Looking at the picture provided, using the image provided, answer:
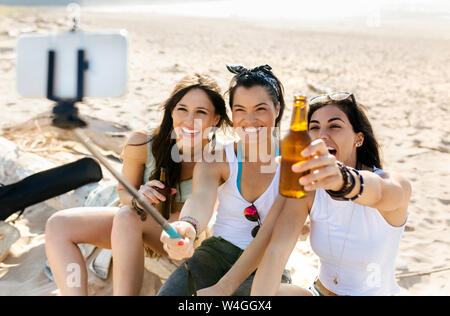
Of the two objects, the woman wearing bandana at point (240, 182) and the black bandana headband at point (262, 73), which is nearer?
the woman wearing bandana at point (240, 182)

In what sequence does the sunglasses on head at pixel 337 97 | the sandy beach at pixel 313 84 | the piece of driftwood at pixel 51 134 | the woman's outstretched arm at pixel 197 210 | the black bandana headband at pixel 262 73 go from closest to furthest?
the woman's outstretched arm at pixel 197 210, the sunglasses on head at pixel 337 97, the black bandana headband at pixel 262 73, the sandy beach at pixel 313 84, the piece of driftwood at pixel 51 134

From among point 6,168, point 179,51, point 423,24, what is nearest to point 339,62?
point 179,51

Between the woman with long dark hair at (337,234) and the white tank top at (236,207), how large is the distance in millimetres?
183

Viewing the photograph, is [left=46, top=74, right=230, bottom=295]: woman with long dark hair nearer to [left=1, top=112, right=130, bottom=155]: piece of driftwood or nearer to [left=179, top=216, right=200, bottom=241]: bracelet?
[left=179, top=216, right=200, bottom=241]: bracelet

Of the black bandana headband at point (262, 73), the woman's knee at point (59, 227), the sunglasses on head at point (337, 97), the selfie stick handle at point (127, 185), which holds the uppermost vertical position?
the black bandana headband at point (262, 73)

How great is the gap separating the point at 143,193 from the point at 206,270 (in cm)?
59

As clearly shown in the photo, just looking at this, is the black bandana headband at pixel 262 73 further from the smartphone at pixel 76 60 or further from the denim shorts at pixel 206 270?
the denim shorts at pixel 206 270

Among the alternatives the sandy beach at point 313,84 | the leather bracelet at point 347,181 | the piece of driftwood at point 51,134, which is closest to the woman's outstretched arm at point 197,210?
the leather bracelet at point 347,181

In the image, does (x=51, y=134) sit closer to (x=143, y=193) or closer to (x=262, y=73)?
(x=143, y=193)

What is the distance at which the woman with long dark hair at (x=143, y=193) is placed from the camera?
8.29ft

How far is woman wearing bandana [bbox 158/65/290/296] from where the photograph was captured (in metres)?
2.52

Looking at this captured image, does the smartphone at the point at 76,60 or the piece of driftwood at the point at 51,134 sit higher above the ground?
the smartphone at the point at 76,60

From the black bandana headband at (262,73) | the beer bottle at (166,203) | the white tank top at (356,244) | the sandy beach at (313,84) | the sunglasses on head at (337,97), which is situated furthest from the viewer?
the sandy beach at (313,84)
